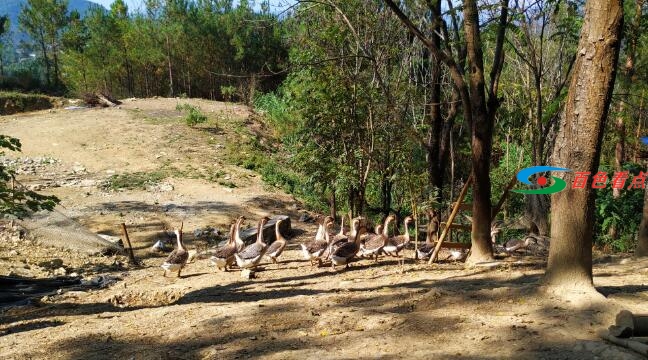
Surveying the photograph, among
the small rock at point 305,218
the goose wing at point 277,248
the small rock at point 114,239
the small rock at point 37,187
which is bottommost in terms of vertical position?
the small rock at point 305,218

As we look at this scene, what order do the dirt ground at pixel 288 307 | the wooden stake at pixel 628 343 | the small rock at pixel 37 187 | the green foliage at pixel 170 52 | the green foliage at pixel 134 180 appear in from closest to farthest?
the wooden stake at pixel 628 343
the dirt ground at pixel 288 307
the small rock at pixel 37 187
the green foliage at pixel 134 180
the green foliage at pixel 170 52

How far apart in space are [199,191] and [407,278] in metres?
9.03

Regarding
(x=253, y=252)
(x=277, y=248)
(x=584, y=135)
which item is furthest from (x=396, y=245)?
(x=584, y=135)

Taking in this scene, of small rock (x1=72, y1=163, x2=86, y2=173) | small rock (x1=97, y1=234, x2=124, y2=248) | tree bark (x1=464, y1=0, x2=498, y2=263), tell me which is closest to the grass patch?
small rock (x1=72, y1=163, x2=86, y2=173)

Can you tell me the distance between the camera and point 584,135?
4.93m

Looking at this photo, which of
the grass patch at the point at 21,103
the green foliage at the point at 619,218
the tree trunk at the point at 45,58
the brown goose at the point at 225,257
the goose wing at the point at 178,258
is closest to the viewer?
the goose wing at the point at 178,258

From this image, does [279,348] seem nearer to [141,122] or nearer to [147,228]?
[147,228]

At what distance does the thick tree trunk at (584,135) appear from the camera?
479cm

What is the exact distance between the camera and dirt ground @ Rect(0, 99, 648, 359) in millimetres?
4605

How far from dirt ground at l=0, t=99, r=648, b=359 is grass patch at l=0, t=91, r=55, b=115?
18440 mm

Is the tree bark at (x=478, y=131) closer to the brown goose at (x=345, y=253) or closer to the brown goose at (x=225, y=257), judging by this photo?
the brown goose at (x=345, y=253)

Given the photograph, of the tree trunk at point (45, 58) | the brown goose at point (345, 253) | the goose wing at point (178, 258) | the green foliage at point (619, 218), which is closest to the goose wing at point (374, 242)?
the brown goose at point (345, 253)

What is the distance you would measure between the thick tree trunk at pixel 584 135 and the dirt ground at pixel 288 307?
0.38 m

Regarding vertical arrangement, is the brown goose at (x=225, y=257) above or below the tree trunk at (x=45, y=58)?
below
